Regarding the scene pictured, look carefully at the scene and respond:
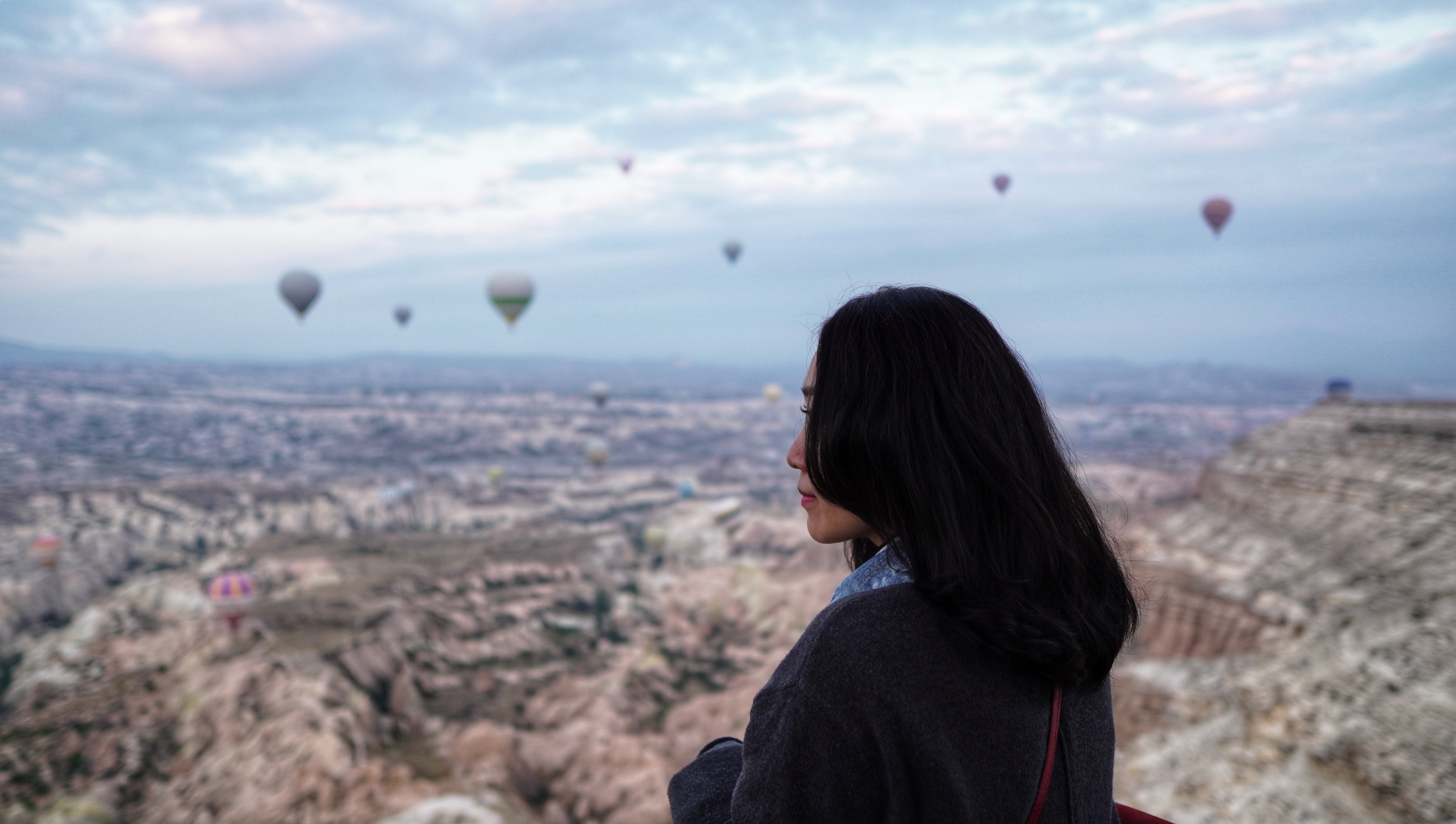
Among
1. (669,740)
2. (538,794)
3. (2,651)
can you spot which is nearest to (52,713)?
(2,651)

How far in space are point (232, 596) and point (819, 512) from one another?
2664 centimetres

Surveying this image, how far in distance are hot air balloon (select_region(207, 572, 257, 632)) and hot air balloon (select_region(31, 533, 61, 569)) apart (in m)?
9.56

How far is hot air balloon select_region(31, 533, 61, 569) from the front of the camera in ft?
96.9

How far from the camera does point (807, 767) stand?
113cm

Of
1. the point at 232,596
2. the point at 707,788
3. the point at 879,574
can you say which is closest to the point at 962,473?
the point at 879,574

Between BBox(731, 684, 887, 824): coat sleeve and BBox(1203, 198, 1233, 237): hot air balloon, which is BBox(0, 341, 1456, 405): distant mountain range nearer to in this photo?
BBox(1203, 198, 1233, 237): hot air balloon

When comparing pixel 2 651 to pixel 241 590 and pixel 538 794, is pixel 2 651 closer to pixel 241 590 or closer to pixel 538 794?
pixel 241 590

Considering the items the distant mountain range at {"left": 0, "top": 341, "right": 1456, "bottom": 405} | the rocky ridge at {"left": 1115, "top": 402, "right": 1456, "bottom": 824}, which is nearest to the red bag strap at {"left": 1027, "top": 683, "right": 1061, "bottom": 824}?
the rocky ridge at {"left": 1115, "top": 402, "right": 1456, "bottom": 824}

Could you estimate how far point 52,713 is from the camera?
1709 cm

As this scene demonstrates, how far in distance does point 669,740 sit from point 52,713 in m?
12.4

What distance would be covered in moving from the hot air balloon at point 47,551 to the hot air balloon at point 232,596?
31.4 ft

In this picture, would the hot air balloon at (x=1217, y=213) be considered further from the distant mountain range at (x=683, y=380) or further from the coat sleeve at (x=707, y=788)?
the distant mountain range at (x=683, y=380)

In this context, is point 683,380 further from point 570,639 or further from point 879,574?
point 879,574

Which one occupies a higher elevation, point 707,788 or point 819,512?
point 819,512
